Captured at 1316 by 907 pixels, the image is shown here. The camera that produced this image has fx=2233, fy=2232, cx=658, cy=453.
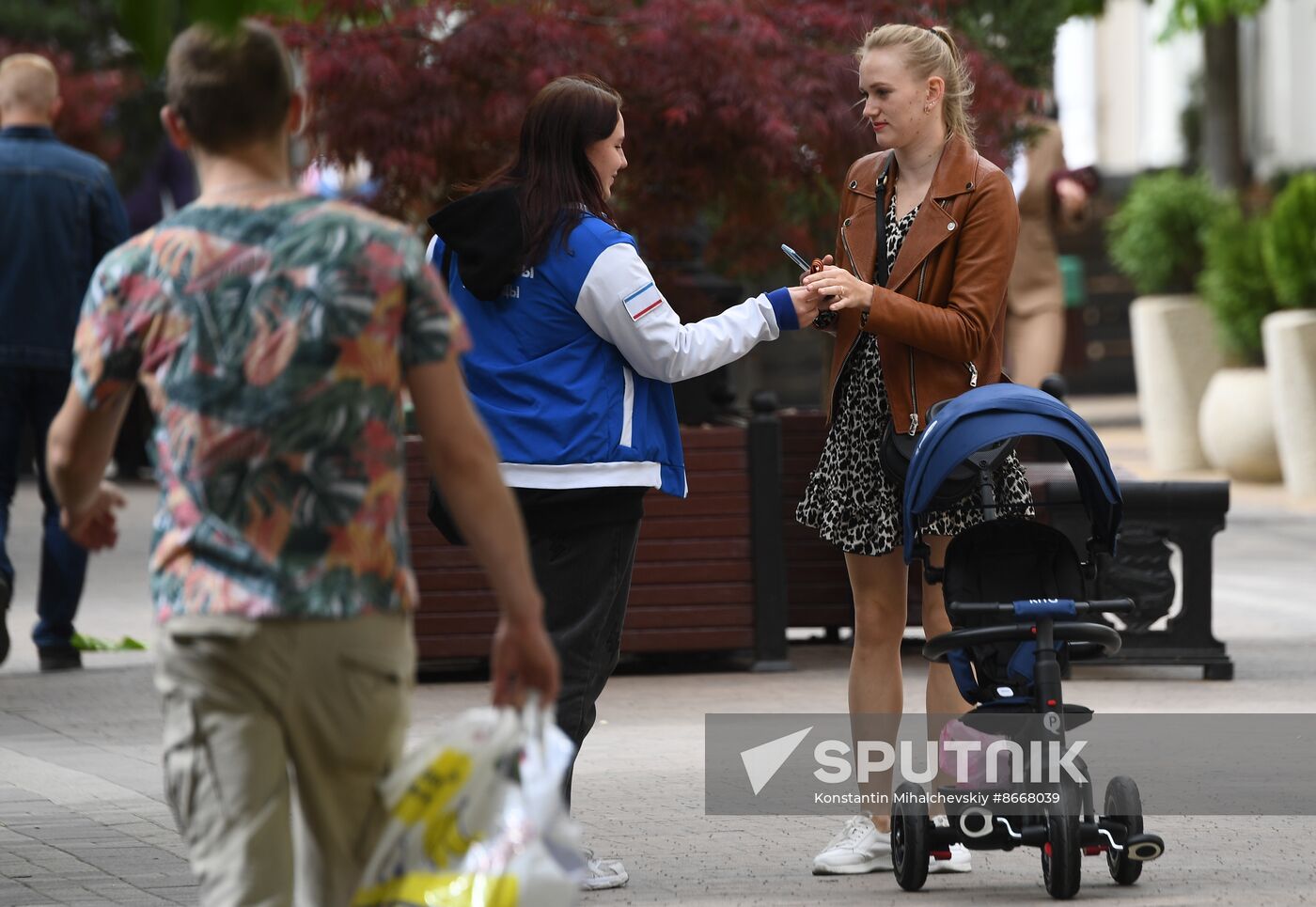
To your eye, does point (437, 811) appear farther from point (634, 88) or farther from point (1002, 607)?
point (634, 88)

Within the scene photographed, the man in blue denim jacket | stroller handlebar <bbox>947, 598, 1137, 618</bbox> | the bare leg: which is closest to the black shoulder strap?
the bare leg

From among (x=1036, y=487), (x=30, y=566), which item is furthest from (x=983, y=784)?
(x=30, y=566)

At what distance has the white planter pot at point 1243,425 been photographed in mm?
15234

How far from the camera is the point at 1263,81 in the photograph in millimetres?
29188

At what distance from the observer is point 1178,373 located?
650 inches

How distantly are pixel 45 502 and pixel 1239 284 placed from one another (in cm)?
916

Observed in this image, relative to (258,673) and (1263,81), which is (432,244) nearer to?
(258,673)

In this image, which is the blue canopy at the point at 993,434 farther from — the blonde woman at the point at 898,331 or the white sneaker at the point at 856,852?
the white sneaker at the point at 856,852

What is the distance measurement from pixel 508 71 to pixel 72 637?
286 centimetres

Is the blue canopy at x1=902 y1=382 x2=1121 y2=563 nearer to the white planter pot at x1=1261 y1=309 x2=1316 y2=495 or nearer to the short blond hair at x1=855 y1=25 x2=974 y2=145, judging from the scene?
the short blond hair at x1=855 y1=25 x2=974 y2=145

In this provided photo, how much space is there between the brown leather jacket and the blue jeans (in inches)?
169

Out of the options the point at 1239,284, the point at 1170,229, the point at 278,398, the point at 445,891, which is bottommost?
the point at 445,891

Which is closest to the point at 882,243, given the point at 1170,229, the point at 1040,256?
the point at 1040,256

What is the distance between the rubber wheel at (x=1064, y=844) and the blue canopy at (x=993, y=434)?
66 cm
